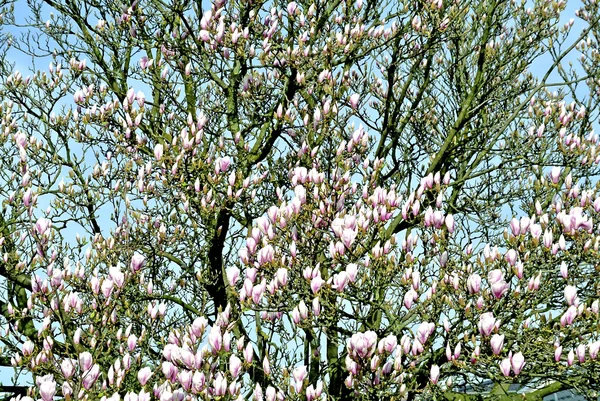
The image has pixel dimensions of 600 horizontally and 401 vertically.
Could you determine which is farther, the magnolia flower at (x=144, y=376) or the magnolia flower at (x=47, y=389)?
the magnolia flower at (x=144, y=376)

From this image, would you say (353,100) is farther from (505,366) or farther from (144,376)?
(144,376)

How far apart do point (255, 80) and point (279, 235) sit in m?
2.71

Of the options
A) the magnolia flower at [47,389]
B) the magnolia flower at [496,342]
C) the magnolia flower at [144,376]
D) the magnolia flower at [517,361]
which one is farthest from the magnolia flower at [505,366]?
the magnolia flower at [47,389]

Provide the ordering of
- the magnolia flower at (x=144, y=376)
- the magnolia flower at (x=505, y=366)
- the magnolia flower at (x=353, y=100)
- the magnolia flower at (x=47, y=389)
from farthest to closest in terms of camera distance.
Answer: the magnolia flower at (x=353, y=100)
the magnolia flower at (x=144, y=376)
the magnolia flower at (x=505, y=366)
the magnolia flower at (x=47, y=389)

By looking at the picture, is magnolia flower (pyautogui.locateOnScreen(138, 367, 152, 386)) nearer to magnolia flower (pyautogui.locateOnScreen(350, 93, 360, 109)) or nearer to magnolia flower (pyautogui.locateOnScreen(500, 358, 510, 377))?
magnolia flower (pyautogui.locateOnScreen(500, 358, 510, 377))

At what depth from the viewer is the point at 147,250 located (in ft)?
26.9

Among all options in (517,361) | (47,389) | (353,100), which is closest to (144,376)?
(47,389)

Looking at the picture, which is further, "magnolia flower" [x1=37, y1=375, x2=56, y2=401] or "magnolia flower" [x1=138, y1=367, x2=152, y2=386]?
"magnolia flower" [x1=138, y1=367, x2=152, y2=386]

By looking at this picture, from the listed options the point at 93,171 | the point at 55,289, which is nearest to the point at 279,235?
the point at 55,289

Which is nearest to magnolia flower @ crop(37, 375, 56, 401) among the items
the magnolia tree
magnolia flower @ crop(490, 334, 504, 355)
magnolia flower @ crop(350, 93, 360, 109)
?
the magnolia tree

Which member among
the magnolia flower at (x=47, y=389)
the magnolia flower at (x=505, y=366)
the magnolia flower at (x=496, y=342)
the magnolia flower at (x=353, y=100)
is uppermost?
the magnolia flower at (x=353, y=100)

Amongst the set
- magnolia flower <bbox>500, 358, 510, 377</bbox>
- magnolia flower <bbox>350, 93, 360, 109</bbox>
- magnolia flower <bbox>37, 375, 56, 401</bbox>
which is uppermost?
magnolia flower <bbox>350, 93, 360, 109</bbox>

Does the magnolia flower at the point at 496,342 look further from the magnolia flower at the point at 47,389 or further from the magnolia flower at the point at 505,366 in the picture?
the magnolia flower at the point at 47,389

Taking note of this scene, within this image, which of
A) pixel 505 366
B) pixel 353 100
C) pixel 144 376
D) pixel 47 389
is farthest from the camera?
pixel 353 100
